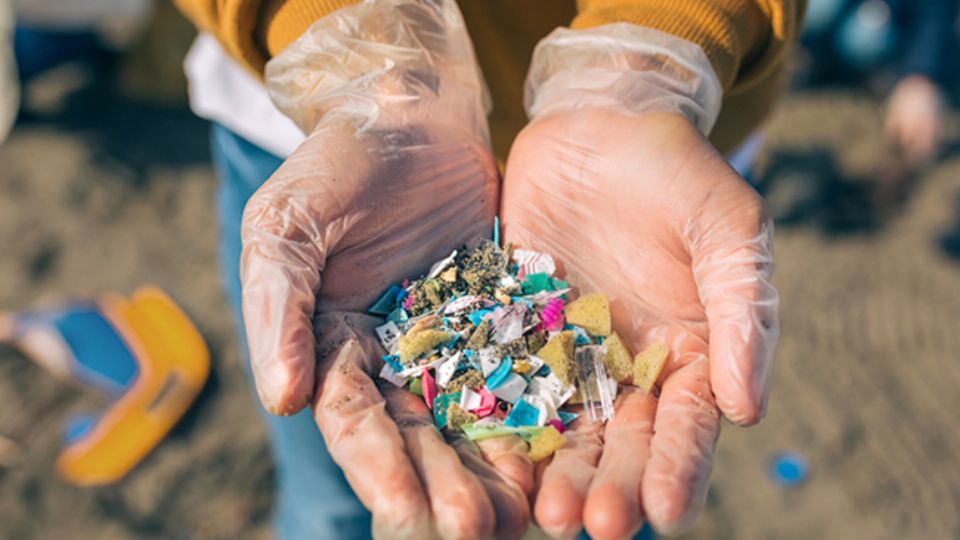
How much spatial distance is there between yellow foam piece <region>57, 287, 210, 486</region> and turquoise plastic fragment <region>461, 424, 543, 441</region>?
1797mm

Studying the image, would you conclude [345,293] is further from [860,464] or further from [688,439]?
[860,464]

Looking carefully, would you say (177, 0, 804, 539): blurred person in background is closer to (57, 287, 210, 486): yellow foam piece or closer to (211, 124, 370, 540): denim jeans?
(211, 124, 370, 540): denim jeans

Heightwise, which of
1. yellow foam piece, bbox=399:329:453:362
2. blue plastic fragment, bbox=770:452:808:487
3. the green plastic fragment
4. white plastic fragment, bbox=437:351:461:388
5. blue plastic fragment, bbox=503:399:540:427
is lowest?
blue plastic fragment, bbox=770:452:808:487

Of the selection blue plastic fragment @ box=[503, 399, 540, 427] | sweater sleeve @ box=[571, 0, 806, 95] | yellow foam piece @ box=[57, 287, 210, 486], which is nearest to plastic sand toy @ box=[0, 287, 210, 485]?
yellow foam piece @ box=[57, 287, 210, 486]

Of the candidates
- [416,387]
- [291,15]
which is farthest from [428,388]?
[291,15]

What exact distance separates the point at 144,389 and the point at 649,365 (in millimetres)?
2127

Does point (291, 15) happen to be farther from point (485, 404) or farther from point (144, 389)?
point (144, 389)

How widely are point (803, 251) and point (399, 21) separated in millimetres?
2370

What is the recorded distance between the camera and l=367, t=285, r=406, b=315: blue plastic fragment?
5.20 feet

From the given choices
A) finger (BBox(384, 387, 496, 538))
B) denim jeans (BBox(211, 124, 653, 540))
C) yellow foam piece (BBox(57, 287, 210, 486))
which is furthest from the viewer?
yellow foam piece (BBox(57, 287, 210, 486))

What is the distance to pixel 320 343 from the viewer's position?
55.8 inches

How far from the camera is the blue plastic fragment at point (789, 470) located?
2.74m

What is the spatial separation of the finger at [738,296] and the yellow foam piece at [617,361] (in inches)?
7.0

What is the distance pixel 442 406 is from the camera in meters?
1.48
